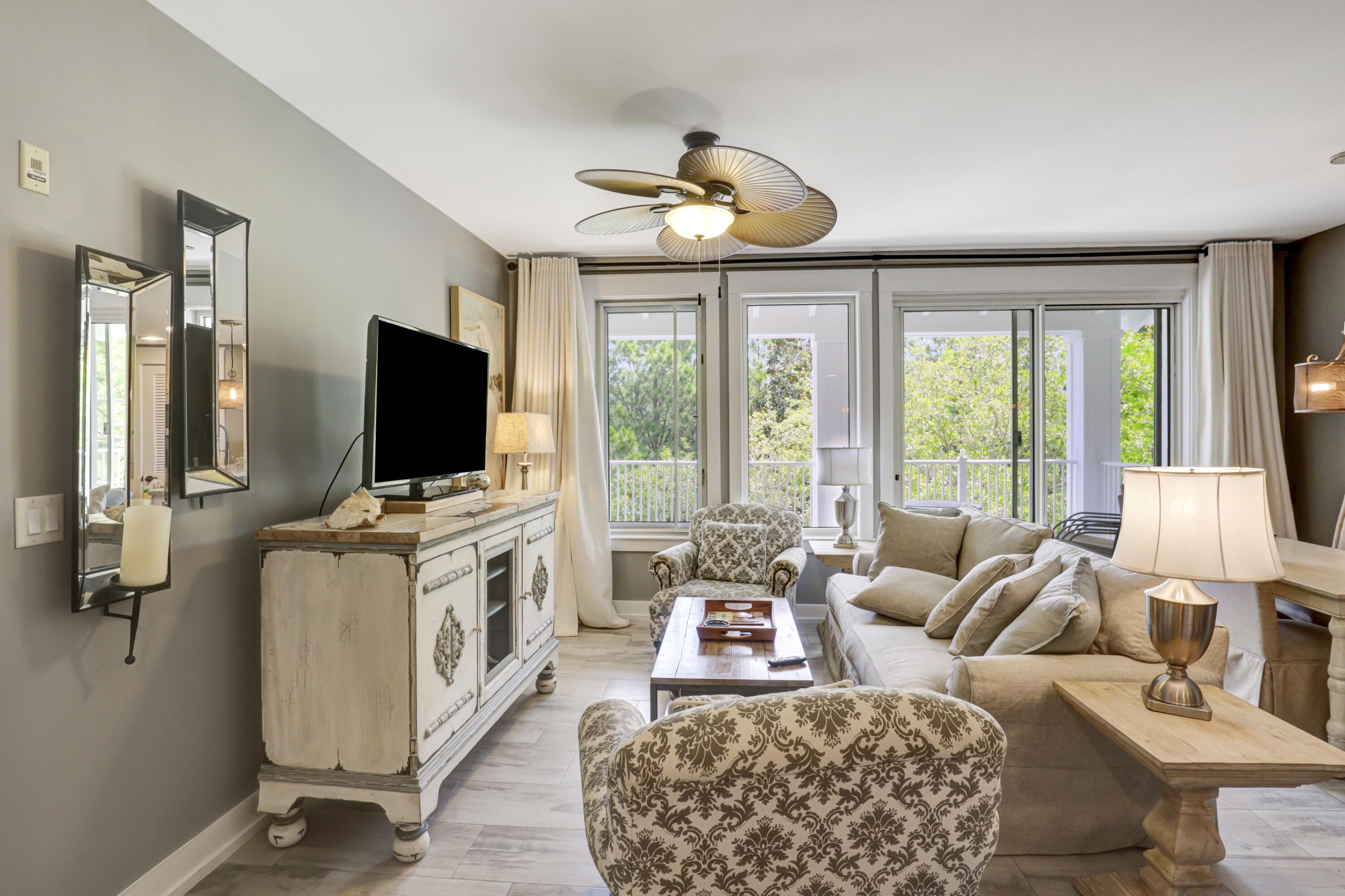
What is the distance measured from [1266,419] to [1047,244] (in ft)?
5.69

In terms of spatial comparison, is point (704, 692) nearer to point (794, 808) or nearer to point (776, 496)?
point (794, 808)

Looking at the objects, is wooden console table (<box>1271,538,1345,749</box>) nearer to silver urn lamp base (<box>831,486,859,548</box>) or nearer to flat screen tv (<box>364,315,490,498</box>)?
silver urn lamp base (<box>831,486,859,548</box>)

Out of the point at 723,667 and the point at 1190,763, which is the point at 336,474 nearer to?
the point at 723,667

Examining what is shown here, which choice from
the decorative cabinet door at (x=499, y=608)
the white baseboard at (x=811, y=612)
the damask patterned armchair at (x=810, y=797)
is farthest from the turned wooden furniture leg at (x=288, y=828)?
the white baseboard at (x=811, y=612)

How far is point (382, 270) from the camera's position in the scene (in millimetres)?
3293

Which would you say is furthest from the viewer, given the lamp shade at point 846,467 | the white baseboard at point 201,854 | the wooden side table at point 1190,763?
the lamp shade at point 846,467

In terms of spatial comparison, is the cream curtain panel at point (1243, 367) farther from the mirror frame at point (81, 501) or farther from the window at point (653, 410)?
the mirror frame at point (81, 501)

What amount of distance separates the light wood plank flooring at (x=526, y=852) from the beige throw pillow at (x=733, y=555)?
1560mm

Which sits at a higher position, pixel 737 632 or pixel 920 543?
pixel 920 543

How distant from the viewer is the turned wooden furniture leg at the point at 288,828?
2.29 m

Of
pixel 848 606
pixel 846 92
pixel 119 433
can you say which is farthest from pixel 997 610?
pixel 119 433

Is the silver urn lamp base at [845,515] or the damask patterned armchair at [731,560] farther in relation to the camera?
the silver urn lamp base at [845,515]

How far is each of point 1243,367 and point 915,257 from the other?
2.15m

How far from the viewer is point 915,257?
482 cm
